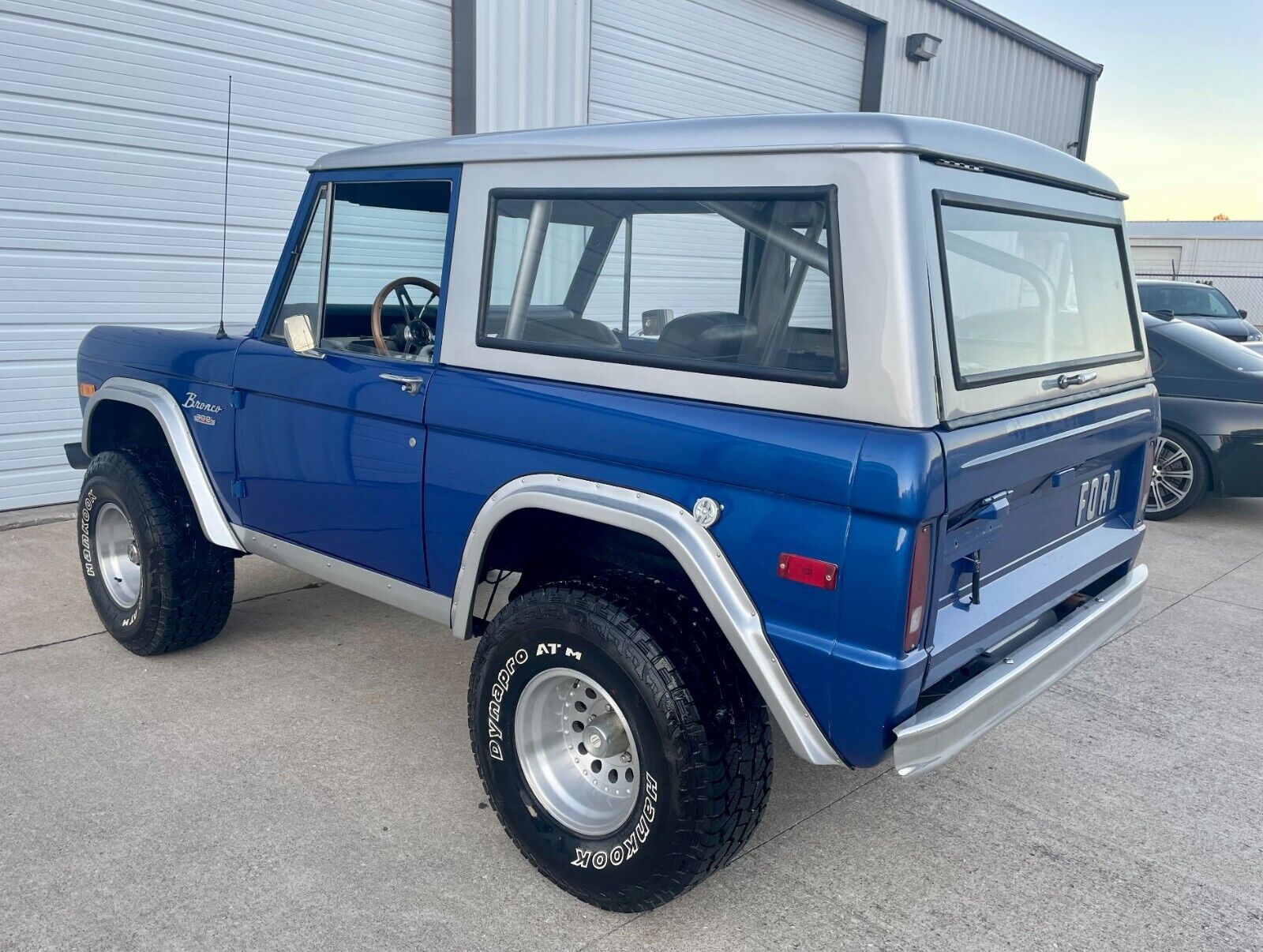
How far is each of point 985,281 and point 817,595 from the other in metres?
0.98

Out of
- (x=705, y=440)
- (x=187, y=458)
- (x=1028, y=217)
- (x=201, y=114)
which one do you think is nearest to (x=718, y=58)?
(x=201, y=114)

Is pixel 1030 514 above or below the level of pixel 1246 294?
below

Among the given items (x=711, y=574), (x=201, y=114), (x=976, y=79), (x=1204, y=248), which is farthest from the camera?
(x=1204, y=248)

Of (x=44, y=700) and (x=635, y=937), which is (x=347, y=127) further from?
(x=635, y=937)

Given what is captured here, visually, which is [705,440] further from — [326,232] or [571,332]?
[326,232]

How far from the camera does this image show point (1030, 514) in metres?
2.74

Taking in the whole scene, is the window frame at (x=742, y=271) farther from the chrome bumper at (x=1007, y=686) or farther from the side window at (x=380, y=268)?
the chrome bumper at (x=1007, y=686)

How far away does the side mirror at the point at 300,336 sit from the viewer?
3279 millimetres

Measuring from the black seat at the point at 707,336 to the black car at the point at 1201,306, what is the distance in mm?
9958

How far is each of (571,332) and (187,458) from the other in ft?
6.02

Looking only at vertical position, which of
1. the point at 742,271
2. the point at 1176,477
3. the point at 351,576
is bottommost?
the point at 351,576

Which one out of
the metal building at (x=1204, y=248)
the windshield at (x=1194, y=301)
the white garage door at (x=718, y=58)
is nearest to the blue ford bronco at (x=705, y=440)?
the white garage door at (x=718, y=58)

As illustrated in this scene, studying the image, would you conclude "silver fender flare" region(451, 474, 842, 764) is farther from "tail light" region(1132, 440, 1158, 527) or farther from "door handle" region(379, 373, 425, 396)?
"tail light" region(1132, 440, 1158, 527)

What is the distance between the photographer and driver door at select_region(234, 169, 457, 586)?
3.07m
